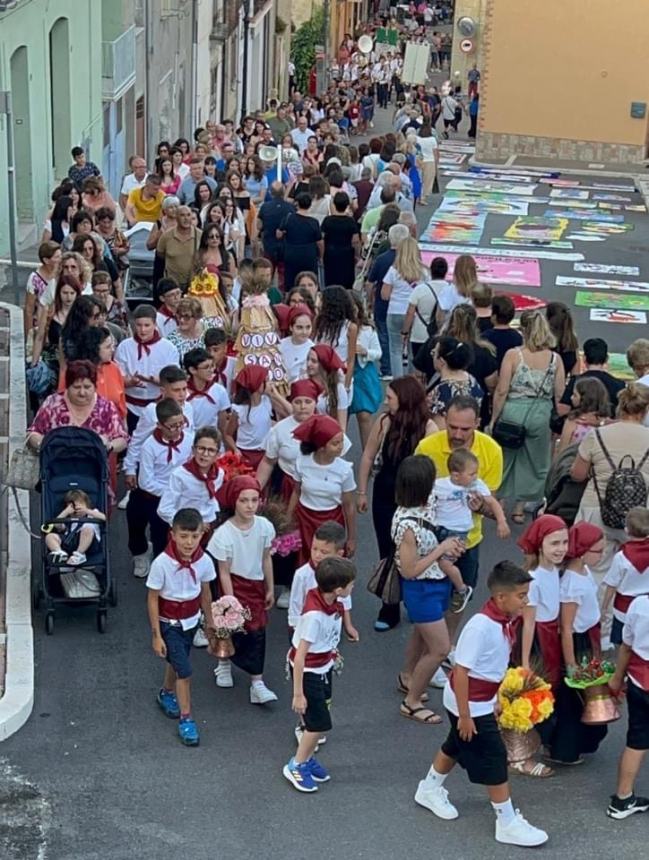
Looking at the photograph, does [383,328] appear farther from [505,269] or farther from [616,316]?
[505,269]

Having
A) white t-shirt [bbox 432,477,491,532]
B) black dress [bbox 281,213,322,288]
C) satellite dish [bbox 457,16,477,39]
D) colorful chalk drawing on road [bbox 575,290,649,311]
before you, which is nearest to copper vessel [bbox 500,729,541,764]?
white t-shirt [bbox 432,477,491,532]

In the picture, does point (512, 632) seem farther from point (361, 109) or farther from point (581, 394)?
point (361, 109)

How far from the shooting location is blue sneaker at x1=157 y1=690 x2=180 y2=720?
8836mm

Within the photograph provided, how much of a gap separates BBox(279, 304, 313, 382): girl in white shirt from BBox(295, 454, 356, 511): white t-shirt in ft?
6.82

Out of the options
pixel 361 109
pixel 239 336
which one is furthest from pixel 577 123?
pixel 239 336

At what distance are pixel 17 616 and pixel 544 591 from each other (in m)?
3.38

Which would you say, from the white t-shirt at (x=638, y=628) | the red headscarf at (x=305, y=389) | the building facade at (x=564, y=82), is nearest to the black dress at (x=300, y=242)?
the red headscarf at (x=305, y=389)

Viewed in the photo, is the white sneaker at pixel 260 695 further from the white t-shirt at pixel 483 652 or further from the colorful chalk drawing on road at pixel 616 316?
the colorful chalk drawing on road at pixel 616 316

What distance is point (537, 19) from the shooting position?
41844 millimetres

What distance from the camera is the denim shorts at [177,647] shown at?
8484 mm

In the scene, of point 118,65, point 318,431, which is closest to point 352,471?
point 318,431

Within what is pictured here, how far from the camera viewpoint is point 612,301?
22.1 m

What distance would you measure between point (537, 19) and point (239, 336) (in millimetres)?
32302

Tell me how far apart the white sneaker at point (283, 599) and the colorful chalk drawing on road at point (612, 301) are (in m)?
12.1
